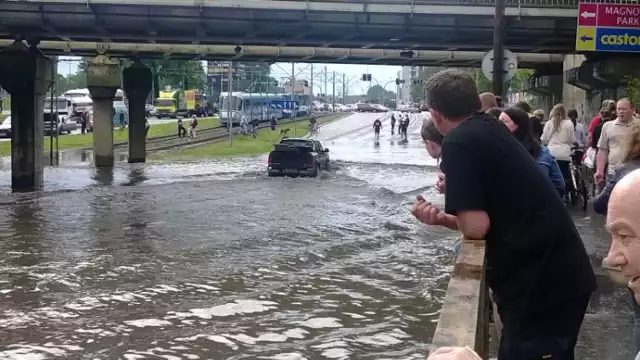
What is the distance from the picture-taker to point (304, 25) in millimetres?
27922

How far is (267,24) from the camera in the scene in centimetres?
2806

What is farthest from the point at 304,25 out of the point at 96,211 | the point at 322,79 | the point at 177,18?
the point at 322,79

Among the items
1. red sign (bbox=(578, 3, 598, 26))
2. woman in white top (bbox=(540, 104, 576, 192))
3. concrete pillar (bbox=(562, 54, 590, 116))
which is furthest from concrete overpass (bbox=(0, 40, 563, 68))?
woman in white top (bbox=(540, 104, 576, 192))

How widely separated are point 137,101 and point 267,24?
55.1ft

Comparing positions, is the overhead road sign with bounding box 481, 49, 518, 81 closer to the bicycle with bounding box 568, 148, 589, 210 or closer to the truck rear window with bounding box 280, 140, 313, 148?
the bicycle with bounding box 568, 148, 589, 210

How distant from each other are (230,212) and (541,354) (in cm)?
1809

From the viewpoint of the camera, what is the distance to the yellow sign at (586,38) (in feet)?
81.9

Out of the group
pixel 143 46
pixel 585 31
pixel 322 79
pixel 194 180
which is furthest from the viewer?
pixel 322 79

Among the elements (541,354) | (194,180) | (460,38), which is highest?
(460,38)

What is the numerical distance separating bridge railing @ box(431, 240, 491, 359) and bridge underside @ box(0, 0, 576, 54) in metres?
22.2

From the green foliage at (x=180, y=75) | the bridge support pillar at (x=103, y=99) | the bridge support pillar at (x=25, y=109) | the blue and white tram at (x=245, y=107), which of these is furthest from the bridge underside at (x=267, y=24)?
the green foliage at (x=180, y=75)

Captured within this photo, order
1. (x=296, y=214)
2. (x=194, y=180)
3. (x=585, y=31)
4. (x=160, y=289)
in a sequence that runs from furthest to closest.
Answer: (x=194, y=180)
(x=585, y=31)
(x=296, y=214)
(x=160, y=289)

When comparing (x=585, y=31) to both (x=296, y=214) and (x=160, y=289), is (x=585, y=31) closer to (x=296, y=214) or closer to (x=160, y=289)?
(x=296, y=214)

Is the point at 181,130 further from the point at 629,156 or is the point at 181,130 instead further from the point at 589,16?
the point at 629,156
